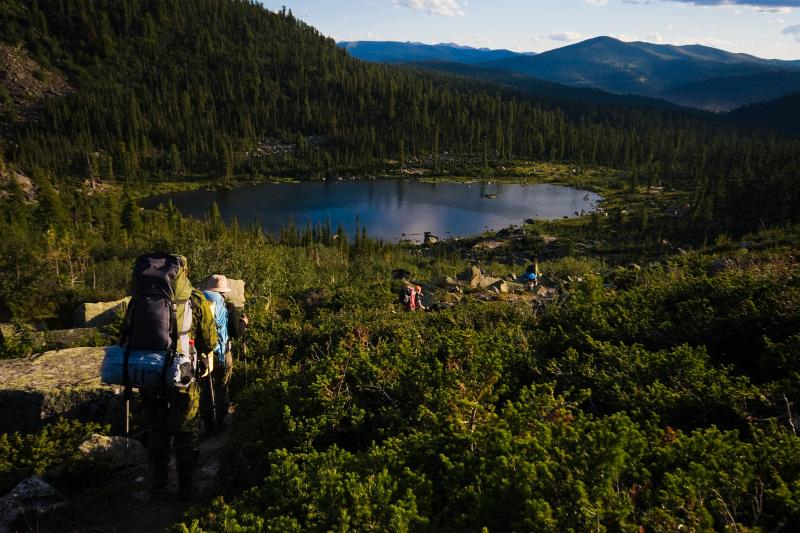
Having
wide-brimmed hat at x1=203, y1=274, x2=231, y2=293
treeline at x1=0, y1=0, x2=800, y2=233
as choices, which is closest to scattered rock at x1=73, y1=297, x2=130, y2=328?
wide-brimmed hat at x1=203, y1=274, x2=231, y2=293

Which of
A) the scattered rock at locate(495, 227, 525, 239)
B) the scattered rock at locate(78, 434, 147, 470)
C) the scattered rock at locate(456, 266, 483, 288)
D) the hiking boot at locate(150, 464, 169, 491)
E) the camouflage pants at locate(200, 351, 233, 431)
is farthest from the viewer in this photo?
the scattered rock at locate(495, 227, 525, 239)

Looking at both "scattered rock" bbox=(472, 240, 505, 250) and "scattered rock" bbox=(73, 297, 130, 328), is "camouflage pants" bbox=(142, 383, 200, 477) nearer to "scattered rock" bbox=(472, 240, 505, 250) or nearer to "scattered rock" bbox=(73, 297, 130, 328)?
"scattered rock" bbox=(73, 297, 130, 328)

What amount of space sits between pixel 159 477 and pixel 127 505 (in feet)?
1.46

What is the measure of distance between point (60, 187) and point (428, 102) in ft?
350

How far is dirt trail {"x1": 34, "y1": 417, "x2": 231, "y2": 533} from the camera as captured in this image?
5.40m

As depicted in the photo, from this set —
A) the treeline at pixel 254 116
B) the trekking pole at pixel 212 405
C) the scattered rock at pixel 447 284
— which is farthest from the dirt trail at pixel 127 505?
the treeline at pixel 254 116

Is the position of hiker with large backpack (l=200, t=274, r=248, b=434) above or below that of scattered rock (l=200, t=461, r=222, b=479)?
above

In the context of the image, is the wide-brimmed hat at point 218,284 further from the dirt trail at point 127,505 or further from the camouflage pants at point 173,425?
the dirt trail at point 127,505

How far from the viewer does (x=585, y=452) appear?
3.78m

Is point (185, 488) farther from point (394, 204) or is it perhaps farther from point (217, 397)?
point (394, 204)

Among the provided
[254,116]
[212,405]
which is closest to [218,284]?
[212,405]

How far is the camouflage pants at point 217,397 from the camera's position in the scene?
735cm

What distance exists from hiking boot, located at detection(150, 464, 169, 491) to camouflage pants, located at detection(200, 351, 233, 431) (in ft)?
4.48

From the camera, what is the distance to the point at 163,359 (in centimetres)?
553
